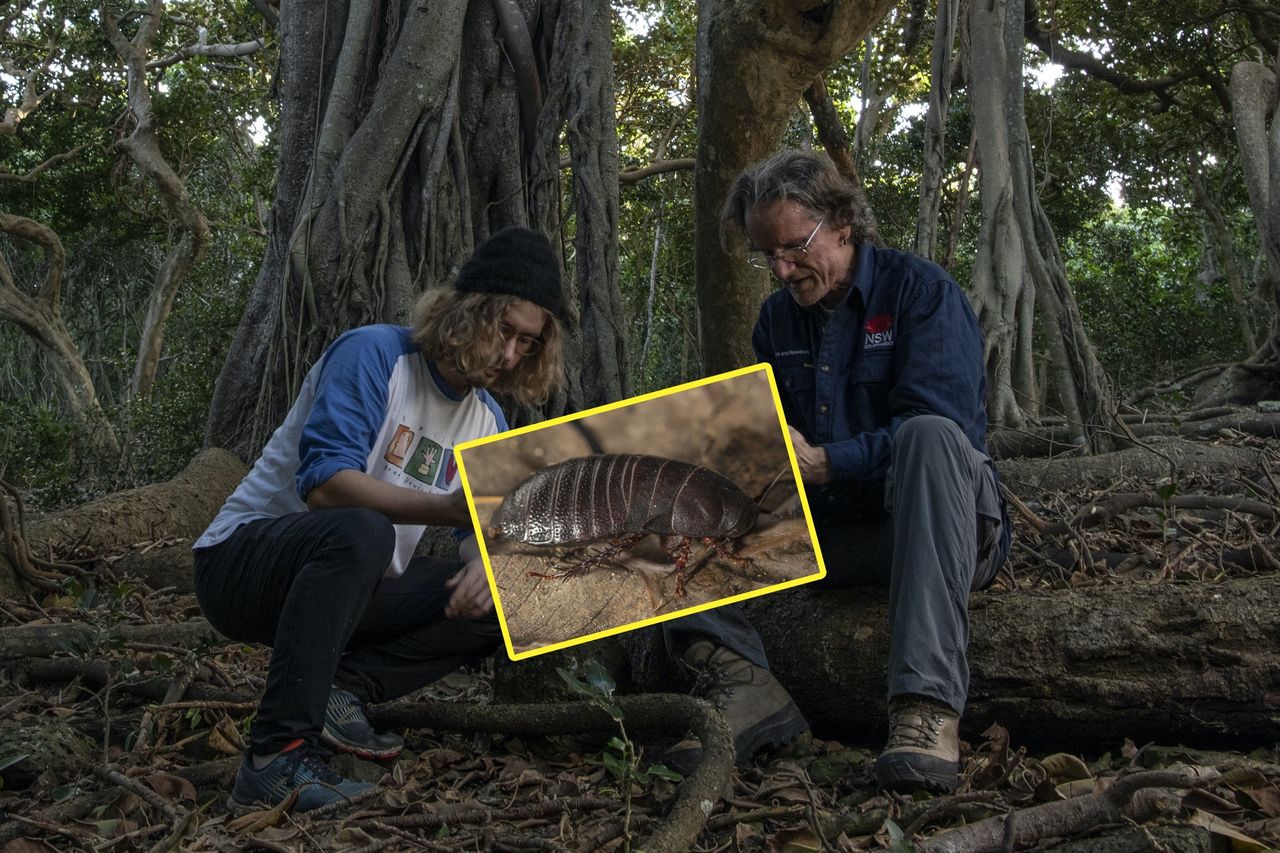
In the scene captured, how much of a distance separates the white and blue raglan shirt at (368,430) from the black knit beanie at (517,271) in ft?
0.78

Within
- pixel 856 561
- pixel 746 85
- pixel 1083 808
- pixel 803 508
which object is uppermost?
pixel 746 85

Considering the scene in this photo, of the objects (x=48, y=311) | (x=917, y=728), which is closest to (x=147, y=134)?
(x=48, y=311)

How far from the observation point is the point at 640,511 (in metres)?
2.46

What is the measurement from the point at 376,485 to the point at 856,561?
3.81ft

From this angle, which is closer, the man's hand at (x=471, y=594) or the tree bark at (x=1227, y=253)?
the man's hand at (x=471, y=594)

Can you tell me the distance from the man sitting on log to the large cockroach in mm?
261

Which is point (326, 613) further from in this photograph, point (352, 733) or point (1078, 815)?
point (1078, 815)

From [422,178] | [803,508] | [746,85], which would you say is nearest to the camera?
[803,508]

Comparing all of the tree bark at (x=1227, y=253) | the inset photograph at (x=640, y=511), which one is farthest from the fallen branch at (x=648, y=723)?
the tree bark at (x=1227, y=253)

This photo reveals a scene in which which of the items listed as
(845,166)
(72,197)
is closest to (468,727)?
(845,166)

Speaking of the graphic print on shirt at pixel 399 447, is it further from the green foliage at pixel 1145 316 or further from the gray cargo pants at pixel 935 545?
the green foliage at pixel 1145 316

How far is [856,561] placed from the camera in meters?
2.87

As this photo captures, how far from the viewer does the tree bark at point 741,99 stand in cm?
458

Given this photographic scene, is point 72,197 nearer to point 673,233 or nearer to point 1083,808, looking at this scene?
point 673,233
